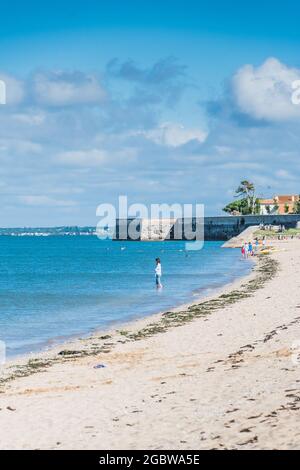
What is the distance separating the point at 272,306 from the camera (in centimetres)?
2573

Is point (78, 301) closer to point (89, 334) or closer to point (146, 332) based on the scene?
point (89, 334)

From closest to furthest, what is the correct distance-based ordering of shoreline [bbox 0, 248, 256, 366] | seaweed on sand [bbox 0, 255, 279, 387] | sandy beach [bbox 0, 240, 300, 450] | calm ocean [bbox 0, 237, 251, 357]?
1. sandy beach [bbox 0, 240, 300, 450]
2. seaweed on sand [bbox 0, 255, 279, 387]
3. shoreline [bbox 0, 248, 256, 366]
4. calm ocean [bbox 0, 237, 251, 357]

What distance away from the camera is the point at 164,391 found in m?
12.3

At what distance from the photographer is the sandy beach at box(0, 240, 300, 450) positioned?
9234 mm

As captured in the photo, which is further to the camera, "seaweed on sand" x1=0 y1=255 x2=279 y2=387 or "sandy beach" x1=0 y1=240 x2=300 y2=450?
"seaweed on sand" x1=0 y1=255 x2=279 y2=387

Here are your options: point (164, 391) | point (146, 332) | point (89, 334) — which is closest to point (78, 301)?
point (89, 334)

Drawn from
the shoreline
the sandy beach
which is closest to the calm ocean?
the shoreline

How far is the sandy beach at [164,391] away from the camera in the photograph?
Result: 923 cm

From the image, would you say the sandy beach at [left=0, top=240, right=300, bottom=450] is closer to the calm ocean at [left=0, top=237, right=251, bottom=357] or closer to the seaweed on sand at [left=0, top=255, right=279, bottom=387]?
the seaweed on sand at [left=0, top=255, right=279, bottom=387]

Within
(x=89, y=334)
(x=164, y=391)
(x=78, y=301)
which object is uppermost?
(x=164, y=391)

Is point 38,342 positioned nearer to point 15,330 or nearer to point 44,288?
point 15,330

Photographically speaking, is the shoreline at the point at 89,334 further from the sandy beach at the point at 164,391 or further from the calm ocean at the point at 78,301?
the sandy beach at the point at 164,391

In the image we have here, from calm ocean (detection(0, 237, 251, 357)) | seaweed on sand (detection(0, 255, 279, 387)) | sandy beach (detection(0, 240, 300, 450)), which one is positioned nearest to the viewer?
sandy beach (detection(0, 240, 300, 450))

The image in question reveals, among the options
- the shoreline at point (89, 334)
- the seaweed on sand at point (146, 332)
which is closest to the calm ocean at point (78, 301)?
the shoreline at point (89, 334)
